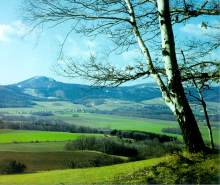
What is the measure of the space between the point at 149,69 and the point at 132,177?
4334 mm

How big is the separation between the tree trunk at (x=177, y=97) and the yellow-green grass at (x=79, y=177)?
3.95 ft

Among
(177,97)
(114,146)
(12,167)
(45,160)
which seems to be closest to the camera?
(177,97)

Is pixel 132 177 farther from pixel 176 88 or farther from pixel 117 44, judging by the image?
pixel 117 44

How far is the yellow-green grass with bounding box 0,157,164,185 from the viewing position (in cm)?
1260

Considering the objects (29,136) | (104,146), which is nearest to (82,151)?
(104,146)

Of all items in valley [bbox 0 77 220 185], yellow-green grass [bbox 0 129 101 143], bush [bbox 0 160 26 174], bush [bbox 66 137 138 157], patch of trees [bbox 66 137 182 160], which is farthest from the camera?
yellow-green grass [bbox 0 129 101 143]

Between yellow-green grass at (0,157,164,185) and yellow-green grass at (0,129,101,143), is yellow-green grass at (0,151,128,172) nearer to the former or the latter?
yellow-green grass at (0,129,101,143)

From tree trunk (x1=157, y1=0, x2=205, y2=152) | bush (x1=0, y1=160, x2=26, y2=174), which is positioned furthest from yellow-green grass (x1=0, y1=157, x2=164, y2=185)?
bush (x1=0, y1=160, x2=26, y2=174)

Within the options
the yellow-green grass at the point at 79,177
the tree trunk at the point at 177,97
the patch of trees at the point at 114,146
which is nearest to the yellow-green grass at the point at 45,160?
the patch of trees at the point at 114,146

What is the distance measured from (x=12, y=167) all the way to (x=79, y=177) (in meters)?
28.2

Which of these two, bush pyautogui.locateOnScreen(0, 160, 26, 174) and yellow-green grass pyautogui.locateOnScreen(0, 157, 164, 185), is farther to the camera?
bush pyautogui.locateOnScreen(0, 160, 26, 174)

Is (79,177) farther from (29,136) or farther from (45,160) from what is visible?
(29,136)

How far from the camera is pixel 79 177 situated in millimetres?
13078

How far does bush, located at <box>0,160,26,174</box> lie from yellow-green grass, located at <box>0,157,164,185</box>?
2450 cm
